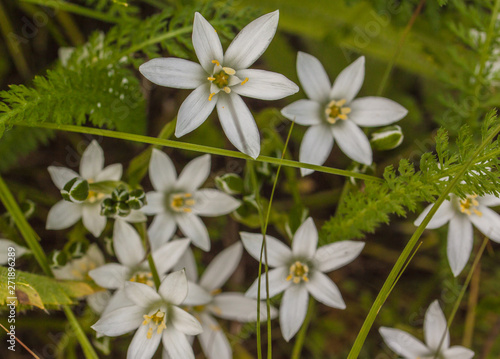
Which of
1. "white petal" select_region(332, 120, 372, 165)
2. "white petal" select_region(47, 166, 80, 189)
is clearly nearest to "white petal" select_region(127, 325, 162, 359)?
"white petal" select_region(47, 166, 80, 189)

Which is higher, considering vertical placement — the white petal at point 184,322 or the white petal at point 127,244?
the white petal at point 127,244

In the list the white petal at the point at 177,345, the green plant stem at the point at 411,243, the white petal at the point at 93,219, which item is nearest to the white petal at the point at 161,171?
the white petal at the point at 93,219

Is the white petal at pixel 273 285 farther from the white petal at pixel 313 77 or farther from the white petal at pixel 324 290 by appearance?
the white petal at pixel 313 77

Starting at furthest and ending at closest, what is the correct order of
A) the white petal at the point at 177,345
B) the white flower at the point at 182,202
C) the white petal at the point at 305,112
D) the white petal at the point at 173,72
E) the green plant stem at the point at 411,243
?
the white flower at the point at 182,202
the white petal at the point at 305,112
the white petal at the point at 177,345
the green plant stem at the point at 411,243
the white petal at the point at 173,72

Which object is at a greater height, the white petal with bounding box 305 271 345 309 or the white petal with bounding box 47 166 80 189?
the white petal with bounding box 305 271 345 309

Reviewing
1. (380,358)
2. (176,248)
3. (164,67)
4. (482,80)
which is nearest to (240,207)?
(176,248)

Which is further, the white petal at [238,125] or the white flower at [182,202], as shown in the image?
the white flower at [182,202]

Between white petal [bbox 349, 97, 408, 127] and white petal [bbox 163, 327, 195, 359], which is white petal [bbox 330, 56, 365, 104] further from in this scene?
white petal [bbox 163, 327, 195, 359]
